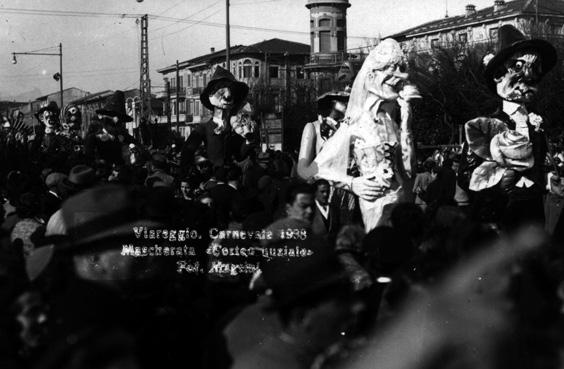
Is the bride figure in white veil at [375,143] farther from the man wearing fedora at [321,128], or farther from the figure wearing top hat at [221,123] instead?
the figure wearing top hat at [221,123]

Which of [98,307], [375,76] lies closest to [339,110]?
[375,76]

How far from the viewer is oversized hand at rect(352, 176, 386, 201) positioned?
6402mm

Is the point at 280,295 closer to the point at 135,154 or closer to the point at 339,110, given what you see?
the point at 339,110

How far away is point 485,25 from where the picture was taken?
164ft

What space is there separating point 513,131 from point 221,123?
11.3ft

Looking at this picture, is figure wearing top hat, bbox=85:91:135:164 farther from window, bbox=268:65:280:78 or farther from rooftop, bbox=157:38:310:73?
window, bbox=268:65:280:78

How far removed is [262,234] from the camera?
4988 mm

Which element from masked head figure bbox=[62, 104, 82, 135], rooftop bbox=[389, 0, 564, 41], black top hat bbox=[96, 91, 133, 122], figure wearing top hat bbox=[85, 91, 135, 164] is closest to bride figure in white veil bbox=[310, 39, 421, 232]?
figure wearing top hat bbox=[85, 91, 135, 164]

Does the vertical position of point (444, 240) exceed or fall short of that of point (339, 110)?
it falls short

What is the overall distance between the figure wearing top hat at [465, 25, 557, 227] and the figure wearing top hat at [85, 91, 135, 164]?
4578mm

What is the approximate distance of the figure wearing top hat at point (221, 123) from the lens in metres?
Result: 10.2

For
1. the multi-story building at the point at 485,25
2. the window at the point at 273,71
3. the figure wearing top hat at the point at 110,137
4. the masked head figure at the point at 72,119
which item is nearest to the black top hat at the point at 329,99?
the figure wearing top hat at the point at 110,137

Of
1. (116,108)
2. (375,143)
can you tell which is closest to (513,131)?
(375,143)

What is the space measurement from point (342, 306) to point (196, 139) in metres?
6.90
